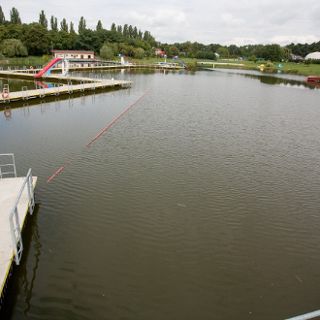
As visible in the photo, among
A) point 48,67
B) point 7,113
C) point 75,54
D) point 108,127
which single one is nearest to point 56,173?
point 108,127

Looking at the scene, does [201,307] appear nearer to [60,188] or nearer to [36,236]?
[36,236]

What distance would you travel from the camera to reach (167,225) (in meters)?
12.7

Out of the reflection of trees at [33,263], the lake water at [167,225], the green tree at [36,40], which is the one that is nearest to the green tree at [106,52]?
the green tree at [36,40]

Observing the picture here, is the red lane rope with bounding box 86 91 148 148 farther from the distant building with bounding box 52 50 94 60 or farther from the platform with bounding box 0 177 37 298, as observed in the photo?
the distant building with bounding box 52 50 94 60

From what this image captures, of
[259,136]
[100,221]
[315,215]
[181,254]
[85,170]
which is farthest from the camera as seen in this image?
[259,136]

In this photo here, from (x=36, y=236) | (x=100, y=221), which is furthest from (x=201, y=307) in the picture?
(x=36, y=236)

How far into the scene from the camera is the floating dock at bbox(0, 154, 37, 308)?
927cm

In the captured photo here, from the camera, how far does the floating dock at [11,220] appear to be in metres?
9.27

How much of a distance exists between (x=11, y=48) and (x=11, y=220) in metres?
97.2

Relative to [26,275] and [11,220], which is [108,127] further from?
[26,275]

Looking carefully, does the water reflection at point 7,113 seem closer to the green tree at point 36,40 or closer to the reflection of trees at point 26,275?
the reflection of trees at point 26,275

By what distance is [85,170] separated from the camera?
17.5 metres

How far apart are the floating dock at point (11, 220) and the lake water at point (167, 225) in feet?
2.24

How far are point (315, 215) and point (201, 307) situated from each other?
310 inches
